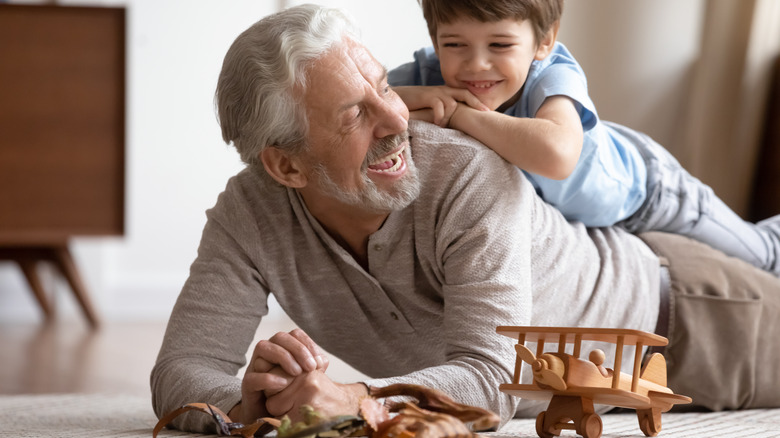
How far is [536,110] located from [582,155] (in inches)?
5.8

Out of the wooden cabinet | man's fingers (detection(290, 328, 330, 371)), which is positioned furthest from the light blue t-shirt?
the wooden cabinet

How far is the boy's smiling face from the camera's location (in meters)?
1.53

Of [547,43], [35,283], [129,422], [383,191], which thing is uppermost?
[547,43]

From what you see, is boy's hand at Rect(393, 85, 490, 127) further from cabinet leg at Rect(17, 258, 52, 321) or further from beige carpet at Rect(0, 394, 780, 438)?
cabinet leg at Rect(17, 258, 52, 321)

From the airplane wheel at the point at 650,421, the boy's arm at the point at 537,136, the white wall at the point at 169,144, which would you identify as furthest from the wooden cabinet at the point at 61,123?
the airplane wheel at the point at 650,421

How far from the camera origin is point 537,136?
4.52 feet

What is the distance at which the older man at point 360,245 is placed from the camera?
1321mm

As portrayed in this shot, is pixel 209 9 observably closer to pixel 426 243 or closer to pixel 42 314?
pixel 42 314

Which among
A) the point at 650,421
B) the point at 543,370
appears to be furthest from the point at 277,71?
the point at 650,421

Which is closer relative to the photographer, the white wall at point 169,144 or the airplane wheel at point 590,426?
the airplane wheel at point 590,426

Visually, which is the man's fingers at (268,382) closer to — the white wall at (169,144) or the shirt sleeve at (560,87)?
the shirt sleeve at (560,87)

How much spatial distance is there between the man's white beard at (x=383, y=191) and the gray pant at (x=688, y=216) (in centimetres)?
65

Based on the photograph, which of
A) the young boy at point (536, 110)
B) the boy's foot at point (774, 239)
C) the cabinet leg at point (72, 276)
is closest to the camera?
the young boy at point (536, 110)

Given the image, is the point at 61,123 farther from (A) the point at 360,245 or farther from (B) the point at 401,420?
(B) the point at 401,420
